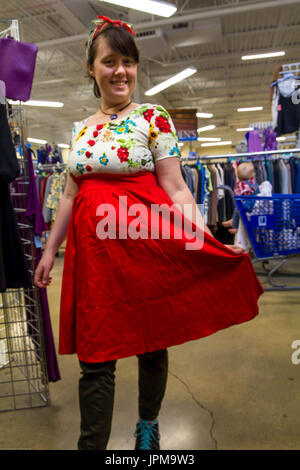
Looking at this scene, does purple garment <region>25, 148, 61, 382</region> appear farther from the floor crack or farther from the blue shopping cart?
the blue shopping cart

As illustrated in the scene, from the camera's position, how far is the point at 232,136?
76.9ft

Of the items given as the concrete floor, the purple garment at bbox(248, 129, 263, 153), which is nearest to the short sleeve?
the concrete floor

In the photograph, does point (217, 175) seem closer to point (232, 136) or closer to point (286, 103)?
point (286, 103)

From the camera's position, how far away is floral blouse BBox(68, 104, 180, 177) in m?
1.09

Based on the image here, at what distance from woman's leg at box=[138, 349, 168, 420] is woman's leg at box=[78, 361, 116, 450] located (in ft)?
0.77

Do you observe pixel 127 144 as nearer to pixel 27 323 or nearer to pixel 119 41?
pixel 119 41

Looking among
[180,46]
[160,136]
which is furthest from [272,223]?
[180,46]

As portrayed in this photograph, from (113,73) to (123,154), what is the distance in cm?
28

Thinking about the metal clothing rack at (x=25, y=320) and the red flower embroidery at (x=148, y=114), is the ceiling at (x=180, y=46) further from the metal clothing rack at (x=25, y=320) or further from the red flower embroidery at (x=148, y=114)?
the red flower embroidery at (x=148, y=114)

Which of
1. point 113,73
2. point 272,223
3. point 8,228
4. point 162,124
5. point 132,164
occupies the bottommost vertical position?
point 272,223

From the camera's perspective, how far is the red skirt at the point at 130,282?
1.08 meters

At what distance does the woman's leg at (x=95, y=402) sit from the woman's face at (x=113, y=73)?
873mm

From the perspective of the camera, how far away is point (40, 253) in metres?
1.91

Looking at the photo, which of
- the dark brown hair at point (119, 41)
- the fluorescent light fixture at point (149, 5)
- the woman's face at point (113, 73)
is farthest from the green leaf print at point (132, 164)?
the fluorescent light fixture at point (149, 5)
